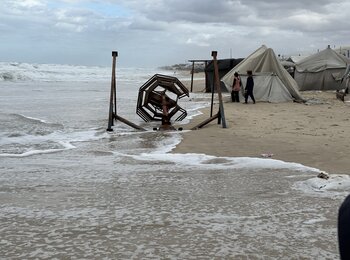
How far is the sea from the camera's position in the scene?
424 centimetres

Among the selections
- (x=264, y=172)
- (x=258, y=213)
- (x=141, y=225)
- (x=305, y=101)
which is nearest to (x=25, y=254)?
(x=141, y=225)

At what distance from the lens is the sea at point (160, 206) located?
4242mm

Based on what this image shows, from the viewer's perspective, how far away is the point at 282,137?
1108 cm

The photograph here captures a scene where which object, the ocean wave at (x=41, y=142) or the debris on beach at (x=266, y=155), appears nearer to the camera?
the debris on beach at (x=266, y=155)

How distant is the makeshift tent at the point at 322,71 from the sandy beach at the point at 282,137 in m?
13.9

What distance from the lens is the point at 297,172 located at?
24.0ft

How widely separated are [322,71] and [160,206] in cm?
2740

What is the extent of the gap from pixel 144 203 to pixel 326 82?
A: 90.8 feet

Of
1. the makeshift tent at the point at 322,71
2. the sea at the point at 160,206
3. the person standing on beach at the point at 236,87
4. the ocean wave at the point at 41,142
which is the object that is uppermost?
the makeshift tent at the point at 322,71

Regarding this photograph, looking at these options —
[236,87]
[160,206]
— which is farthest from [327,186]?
[236,87]

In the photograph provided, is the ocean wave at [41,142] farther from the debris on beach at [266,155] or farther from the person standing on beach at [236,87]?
the person standing on beach at [236,87]

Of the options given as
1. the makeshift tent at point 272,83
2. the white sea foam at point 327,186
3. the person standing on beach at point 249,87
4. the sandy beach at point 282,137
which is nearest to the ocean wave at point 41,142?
the sandy beach at point 282,137

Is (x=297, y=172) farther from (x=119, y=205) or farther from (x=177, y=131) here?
(x=177, y=131)

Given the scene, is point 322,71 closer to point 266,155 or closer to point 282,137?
point 282,137
